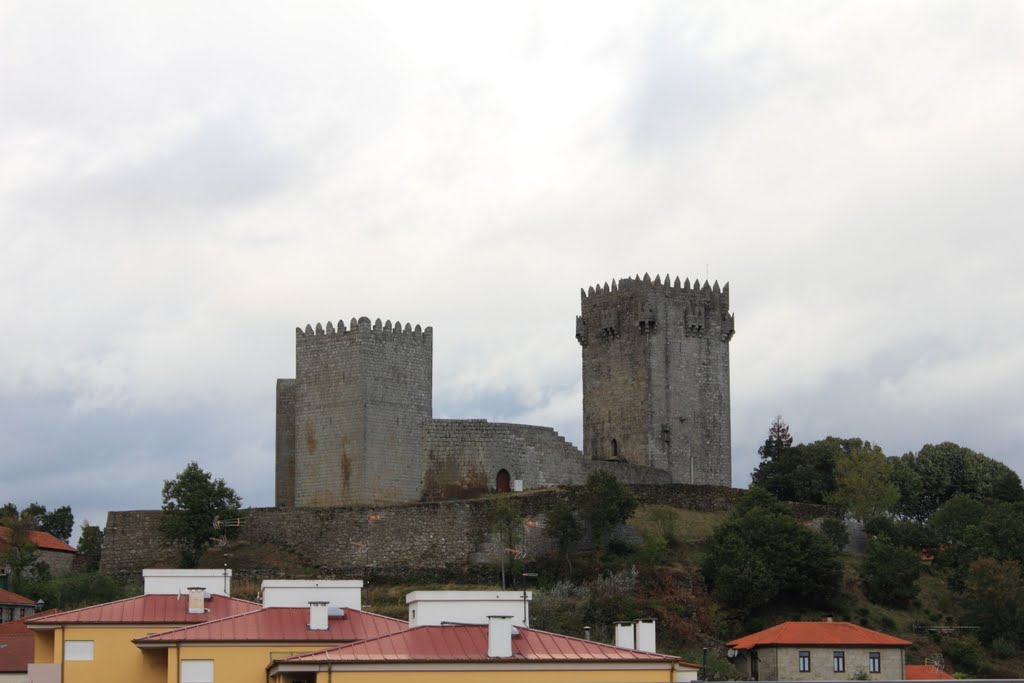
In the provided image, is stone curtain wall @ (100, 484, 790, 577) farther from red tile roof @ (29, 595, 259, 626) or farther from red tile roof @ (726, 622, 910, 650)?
red tile roof @ (29, 595, 259, 626)

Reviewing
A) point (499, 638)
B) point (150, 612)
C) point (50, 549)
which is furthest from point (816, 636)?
point (50, 549)

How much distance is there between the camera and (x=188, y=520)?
52.3 meters

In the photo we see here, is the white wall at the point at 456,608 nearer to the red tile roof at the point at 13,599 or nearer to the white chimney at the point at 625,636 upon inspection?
the white chimney at the point at 625,636

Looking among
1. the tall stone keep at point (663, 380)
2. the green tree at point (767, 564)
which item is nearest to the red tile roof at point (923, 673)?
the green tree at point (767, 564)

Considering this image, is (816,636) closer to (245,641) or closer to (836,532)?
(836,532)

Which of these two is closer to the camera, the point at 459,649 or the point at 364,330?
the point at 459,649

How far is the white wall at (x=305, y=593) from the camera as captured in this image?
34.7 m

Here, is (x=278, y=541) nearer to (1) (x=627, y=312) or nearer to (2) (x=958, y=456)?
(1) (x=627, y=312)

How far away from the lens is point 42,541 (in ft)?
225

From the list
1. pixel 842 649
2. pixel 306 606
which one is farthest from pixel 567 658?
pixel 842 649

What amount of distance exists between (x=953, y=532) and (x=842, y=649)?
46.3 feet

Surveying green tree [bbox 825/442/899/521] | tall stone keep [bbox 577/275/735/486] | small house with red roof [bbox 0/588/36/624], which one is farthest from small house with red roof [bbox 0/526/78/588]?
green tree [bbox 825/442/899/521]

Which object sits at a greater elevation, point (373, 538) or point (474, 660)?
point (373, 538)

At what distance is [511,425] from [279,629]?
25.0 meters
